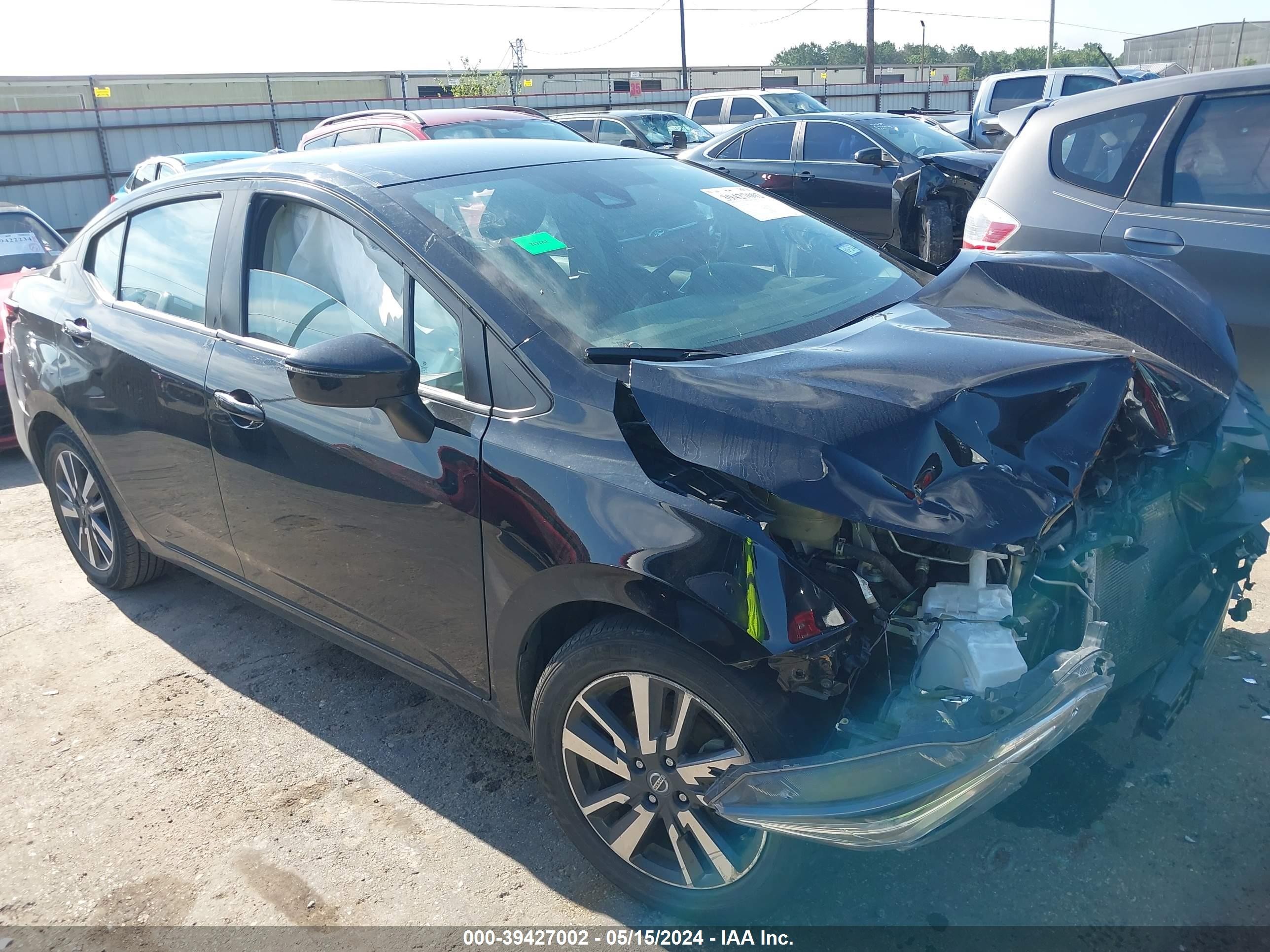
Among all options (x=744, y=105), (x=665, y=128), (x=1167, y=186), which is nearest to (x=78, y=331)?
(x=1167, y=186)

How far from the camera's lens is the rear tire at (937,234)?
20.3ft

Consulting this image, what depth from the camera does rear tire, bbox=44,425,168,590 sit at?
167 inches

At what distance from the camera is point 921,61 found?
2997 inches

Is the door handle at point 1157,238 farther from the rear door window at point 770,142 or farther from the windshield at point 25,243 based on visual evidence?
the windshield at point 25,243

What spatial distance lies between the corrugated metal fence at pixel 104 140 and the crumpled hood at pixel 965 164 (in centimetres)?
1326

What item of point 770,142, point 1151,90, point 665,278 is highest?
point 1151,90

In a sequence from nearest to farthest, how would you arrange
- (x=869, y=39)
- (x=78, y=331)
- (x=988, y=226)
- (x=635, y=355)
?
(x=635, y=355), (x=78, y=331), (x=988, y=226), (x=869, y=39)

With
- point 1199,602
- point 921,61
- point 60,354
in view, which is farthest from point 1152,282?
point 921,61

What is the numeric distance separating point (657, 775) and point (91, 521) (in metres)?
3.23

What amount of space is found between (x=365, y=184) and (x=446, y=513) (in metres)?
1.06

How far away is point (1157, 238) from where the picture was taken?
4.24 meters

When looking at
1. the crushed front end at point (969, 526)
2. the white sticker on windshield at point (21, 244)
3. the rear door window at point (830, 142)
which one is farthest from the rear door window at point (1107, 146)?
the white sticker on windshield at point (21, 244)

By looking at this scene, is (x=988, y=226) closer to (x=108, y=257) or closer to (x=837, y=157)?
(x=108, y=257)

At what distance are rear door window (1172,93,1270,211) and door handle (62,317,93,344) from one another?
175 inches
